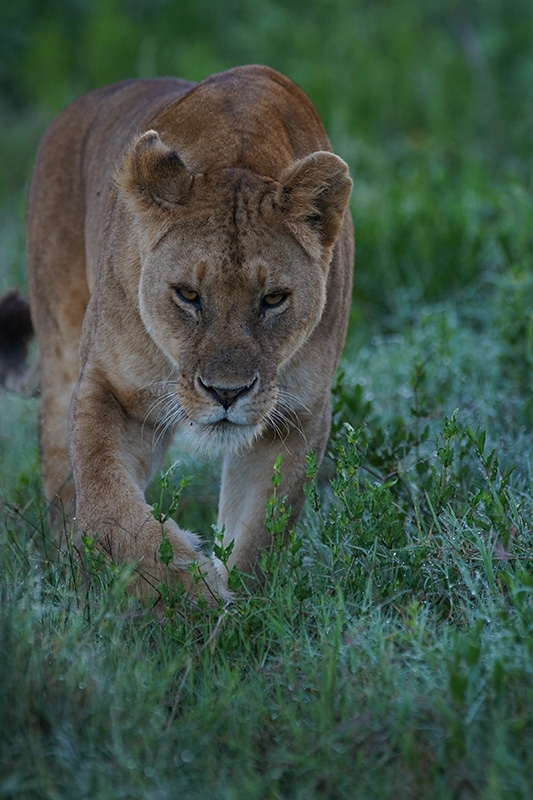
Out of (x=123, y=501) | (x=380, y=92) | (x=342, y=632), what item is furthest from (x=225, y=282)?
(x=380, y=92)

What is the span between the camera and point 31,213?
4.36m

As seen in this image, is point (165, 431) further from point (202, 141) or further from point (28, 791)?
point (28, 791)

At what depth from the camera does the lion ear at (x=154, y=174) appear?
9.95 feet

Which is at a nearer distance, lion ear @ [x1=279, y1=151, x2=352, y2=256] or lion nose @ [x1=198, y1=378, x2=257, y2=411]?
lion nose @ [x1=198, y1=378, x2=257, y2=411]

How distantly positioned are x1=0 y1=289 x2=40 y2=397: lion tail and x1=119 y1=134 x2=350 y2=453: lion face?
156 cm

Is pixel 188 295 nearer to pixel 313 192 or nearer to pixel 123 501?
pixel 313 192

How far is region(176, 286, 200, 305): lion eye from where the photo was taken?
298 cm

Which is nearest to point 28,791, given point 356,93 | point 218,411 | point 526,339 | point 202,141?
point 218,411

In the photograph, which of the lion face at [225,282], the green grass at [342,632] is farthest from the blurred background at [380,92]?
the lion face at [225,282]

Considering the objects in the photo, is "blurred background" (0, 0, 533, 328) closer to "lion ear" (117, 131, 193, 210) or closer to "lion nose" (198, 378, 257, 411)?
"lion ear" (117, 131, 193, 210)

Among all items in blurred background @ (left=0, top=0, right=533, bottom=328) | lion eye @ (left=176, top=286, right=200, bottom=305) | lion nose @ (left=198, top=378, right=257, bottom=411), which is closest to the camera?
lion nose @ (left=198, top=378, right=257, bottom=411)

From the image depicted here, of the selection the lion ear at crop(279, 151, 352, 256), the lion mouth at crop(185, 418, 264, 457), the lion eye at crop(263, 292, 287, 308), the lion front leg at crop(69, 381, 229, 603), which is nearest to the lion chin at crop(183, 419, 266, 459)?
the lion mouth at crop(185, 418, 264, 457)

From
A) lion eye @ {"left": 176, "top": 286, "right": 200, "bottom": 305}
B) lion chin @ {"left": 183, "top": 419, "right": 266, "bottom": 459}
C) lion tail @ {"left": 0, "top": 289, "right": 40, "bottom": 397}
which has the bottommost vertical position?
lion tail @ {"left": 0, "top": 289, "right": 40, "bottom": 397}

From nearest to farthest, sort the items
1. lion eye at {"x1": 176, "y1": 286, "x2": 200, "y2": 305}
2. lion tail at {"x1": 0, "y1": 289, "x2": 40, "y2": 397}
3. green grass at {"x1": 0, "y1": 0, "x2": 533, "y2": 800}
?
green grass at {"x1": 0, "y1": 0, "x2": 533, "y2": 800}, lion eye at {"x1": 176, "y1": 286, "x2": 200, "y2": 305}, lion tail at {"x1": 0, "y1": 289, "x2": 40, "y2": 397}
